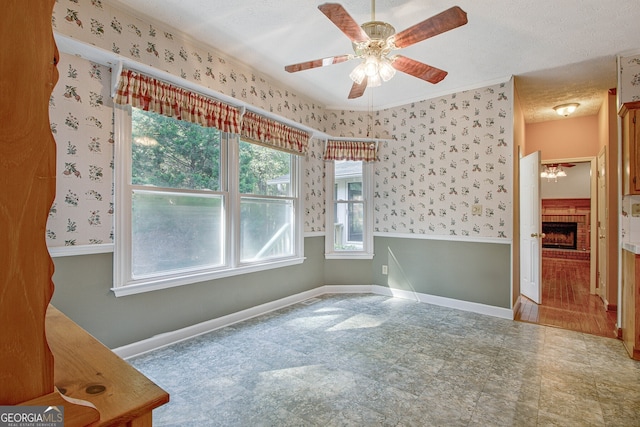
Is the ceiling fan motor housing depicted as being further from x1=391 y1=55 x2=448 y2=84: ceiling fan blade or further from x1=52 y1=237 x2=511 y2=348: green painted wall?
x1=52 y1=237 x2=511 y2=348: green painted wall

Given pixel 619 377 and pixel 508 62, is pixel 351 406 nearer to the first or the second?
pixel 619 377

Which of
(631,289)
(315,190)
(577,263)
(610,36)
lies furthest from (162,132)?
(577,263)

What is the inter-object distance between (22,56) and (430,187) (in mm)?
4193

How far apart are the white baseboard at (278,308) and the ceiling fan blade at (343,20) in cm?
278

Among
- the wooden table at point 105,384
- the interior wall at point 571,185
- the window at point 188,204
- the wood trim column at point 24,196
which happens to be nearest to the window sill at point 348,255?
the window at point 188,204

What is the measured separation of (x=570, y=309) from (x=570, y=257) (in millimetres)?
5485

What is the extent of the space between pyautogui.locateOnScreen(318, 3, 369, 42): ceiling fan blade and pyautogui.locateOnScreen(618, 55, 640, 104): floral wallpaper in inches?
111

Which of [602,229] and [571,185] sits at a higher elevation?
[571,185]

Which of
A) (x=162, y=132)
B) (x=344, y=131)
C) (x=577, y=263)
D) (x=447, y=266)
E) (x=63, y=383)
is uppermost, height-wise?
(x=344, y=131)

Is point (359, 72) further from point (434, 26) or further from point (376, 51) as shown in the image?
point (434, 26)

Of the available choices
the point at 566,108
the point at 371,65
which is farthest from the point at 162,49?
the point at 566,108

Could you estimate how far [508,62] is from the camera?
3.26 metres

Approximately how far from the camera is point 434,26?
5.90 feet

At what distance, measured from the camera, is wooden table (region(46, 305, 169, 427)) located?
2.17 ft
